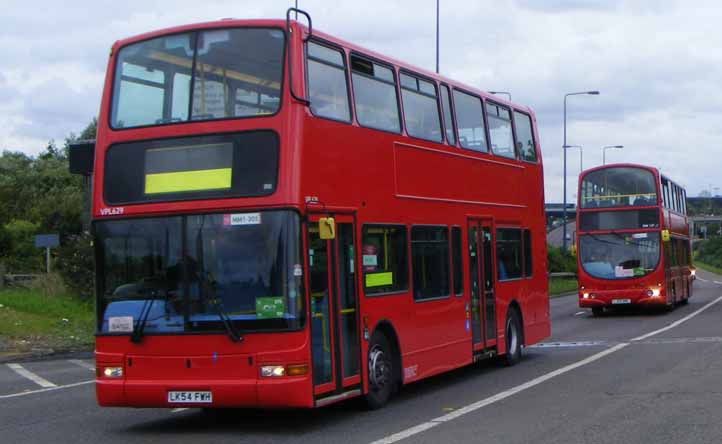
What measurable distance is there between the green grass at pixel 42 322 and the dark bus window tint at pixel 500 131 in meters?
10.5

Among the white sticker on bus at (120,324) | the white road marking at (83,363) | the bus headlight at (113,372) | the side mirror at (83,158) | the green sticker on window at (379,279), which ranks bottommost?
the white road marking at (83,363)

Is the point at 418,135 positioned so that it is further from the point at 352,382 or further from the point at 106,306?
the point at 106,306

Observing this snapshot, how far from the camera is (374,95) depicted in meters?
→ 13.4

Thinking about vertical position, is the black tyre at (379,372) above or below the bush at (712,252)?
below

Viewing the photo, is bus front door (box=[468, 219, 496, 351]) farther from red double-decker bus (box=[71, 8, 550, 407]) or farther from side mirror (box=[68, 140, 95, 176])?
side mirror (box=[68, 140, 95, 176])

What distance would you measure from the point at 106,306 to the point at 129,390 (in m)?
0.93

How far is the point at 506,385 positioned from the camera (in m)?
15.0

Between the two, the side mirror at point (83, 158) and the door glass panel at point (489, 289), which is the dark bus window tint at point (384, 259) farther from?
the door glass panel at point (489, 289)

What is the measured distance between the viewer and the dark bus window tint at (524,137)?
19.1 m

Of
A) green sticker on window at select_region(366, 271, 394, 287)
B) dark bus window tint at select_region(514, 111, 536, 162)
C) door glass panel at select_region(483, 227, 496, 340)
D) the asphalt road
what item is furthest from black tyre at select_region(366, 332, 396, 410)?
dark bus window tint at select_region(514, 111, 536, 162)

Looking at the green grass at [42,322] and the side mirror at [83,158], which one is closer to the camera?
the side mirror at [83,158]

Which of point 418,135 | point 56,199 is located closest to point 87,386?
point 418,135

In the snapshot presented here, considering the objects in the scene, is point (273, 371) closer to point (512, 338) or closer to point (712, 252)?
point (512, 338)

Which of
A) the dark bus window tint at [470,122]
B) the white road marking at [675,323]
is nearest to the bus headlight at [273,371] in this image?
the dark bus window tint at [470,122]
